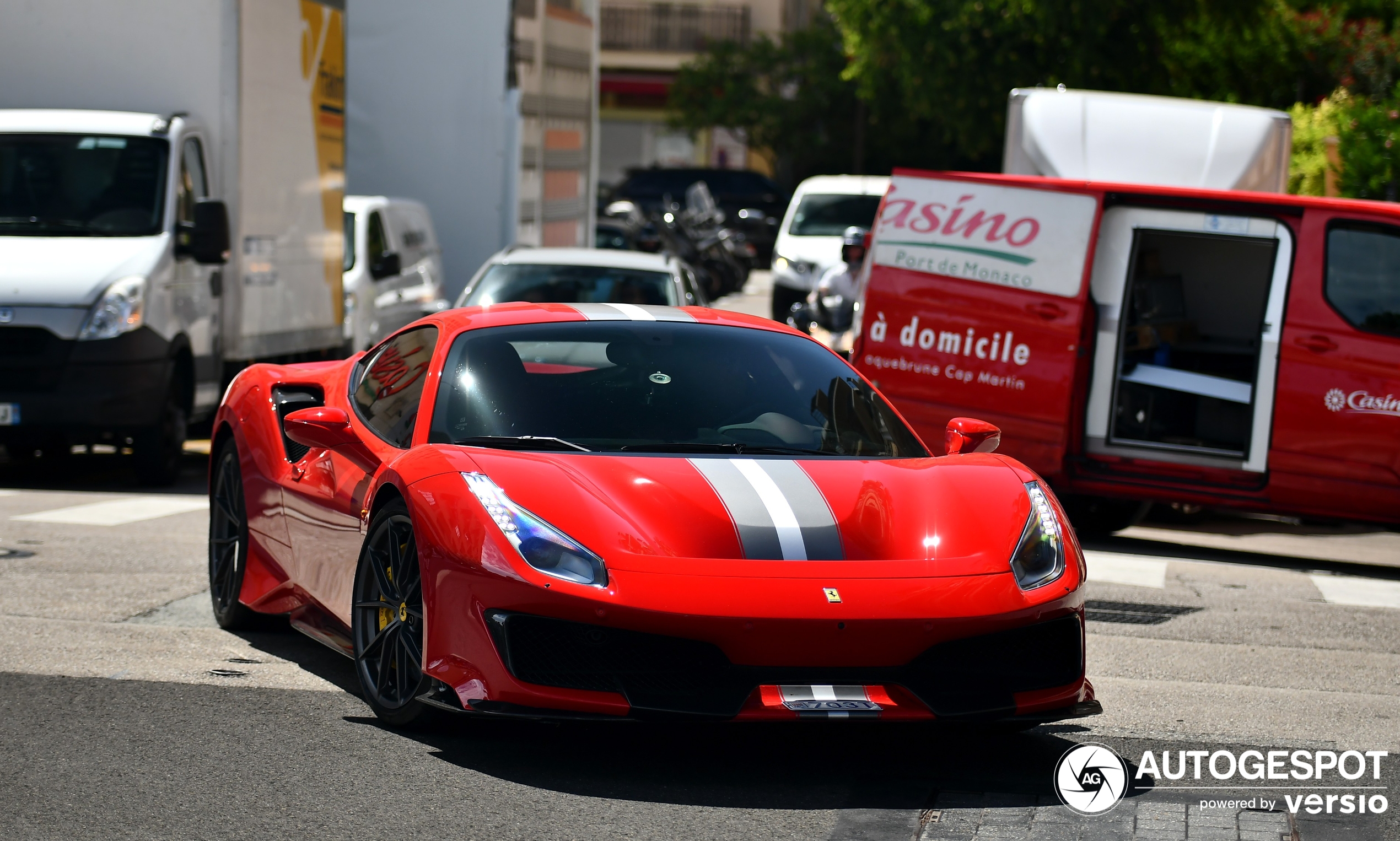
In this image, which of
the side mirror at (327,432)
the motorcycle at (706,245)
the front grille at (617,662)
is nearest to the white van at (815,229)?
the motorcycle at (706,245)

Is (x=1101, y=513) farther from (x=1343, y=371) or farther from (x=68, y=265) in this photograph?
(x=68, y=265)

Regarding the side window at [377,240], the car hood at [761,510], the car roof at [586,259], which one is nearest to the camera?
the car hood at [761,510]

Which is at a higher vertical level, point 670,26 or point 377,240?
point 670,26

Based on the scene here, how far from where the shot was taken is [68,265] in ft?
37.0

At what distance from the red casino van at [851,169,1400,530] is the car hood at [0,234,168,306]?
4.33 metres

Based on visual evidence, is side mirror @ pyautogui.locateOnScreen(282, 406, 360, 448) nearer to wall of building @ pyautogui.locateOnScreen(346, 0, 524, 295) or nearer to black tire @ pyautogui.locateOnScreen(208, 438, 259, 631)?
black tire @ pyautogui.locateOnScreen(208, 438, 259, 631)

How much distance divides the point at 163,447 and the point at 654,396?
6.59m

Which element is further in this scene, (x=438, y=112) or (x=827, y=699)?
(x=438, y=112)

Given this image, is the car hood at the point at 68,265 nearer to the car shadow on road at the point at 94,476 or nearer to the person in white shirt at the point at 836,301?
the car shadow on road at the point at 94,476

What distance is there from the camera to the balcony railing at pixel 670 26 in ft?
182

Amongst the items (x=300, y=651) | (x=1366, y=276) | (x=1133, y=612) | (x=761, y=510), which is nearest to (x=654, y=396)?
(x=761, y=510)

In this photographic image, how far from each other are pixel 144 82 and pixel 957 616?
925 cm

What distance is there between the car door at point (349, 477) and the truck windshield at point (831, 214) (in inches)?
721

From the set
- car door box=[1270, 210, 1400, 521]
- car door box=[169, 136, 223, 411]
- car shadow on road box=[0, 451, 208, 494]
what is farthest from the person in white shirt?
car door box=[1270, 210, 1400, 521]
